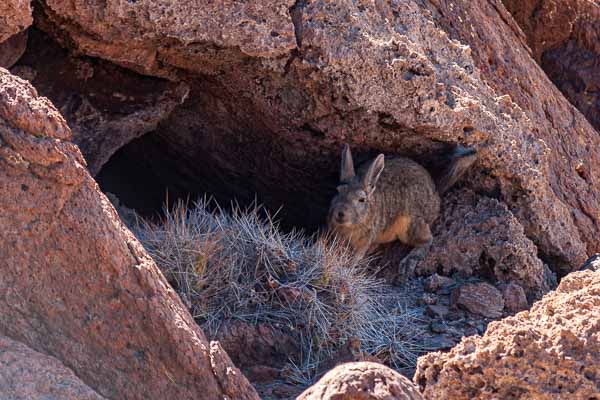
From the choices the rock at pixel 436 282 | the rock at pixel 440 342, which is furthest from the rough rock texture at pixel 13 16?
the rock at pixel 436 282

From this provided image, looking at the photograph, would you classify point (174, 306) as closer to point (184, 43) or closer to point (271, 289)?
point (271, 289)

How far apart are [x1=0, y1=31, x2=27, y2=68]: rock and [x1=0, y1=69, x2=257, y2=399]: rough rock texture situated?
1496 mm

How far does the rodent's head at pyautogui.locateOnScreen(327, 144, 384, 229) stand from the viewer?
6.52 meters

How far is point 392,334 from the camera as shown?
5500mm

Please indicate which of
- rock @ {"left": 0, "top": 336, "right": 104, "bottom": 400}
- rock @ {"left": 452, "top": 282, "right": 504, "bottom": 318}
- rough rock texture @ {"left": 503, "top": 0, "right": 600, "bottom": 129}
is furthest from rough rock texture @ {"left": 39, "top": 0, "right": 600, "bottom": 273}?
rock @ {"left": 0, "top": 336, "right": 104, "bottom": 400}

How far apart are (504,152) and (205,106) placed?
2.21 metres

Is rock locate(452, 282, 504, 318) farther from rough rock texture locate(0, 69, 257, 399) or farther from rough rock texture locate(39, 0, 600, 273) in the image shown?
rough rock texture locate(0, 69, 257, 399)

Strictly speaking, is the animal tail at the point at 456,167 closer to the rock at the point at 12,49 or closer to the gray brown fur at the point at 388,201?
the gray brown fur at the point at 388,201

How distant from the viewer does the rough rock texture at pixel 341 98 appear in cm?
536

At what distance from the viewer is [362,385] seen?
9.69 feet

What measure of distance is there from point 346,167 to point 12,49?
2.47 meters

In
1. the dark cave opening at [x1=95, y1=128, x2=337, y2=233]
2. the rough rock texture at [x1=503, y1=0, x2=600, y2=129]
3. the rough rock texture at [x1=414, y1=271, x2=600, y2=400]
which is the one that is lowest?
the dark cave opening at [x1=95, y1=128, x2=337, y2=233]

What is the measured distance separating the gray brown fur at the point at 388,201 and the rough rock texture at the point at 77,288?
295 cm

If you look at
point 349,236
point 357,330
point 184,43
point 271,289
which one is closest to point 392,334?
point 357,330
